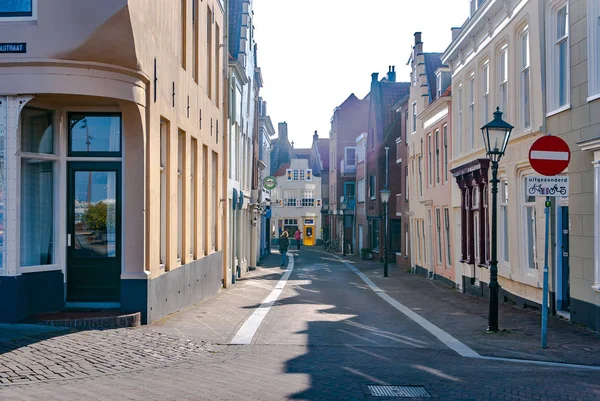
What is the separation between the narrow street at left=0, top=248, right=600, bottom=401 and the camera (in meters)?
7.46

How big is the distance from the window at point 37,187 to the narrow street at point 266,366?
1898 mm

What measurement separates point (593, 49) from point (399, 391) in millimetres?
7998

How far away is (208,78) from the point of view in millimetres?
19812

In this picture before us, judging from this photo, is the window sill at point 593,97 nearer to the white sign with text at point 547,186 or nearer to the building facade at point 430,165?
the white sign with text at point 547,186

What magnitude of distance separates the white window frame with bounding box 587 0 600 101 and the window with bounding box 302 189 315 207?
68.8 meters

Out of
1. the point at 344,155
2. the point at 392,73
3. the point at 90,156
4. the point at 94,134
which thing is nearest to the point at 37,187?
the point at 90,156

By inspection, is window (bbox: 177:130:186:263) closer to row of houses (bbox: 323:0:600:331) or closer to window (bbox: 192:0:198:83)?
window (bbox: 192:0:198:83)

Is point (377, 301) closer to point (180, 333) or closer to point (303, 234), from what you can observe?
point (180, 333)

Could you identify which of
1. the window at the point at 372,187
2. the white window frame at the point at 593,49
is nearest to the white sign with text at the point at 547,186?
the white window frame at the point at 593,49

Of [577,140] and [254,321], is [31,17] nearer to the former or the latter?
[254,321]

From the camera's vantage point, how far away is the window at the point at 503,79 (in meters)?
18.6

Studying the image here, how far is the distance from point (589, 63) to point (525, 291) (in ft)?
20.7

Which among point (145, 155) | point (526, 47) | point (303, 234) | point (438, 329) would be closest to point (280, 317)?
point (438, 329)

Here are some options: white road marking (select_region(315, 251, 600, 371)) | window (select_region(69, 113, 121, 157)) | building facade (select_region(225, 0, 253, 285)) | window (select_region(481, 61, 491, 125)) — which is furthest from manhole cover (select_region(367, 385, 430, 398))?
building facade (select_region(225, 0, 253, 285))
